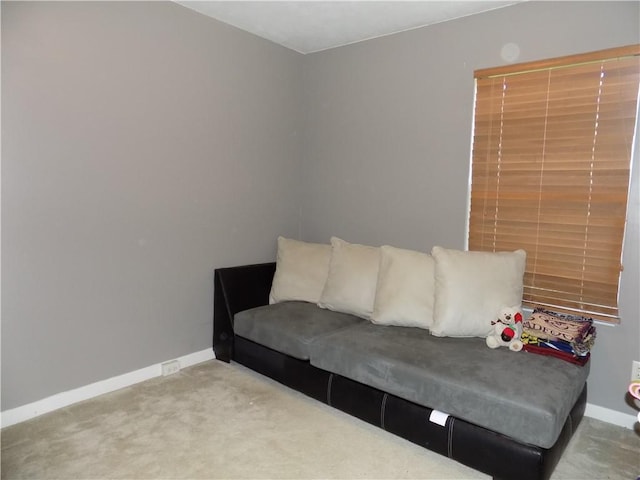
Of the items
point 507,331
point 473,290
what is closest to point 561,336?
point 507,331

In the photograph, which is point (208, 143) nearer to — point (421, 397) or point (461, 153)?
point (461, 153)

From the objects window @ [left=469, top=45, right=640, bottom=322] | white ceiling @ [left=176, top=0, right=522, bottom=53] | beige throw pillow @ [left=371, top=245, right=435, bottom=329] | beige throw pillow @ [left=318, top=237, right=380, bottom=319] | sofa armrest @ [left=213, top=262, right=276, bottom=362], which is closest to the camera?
window @ [left=469, top=45, right=640, bottom=322]

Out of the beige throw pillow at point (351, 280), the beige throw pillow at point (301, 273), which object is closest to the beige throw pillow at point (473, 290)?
the beige throw pillow at point (351, 280)

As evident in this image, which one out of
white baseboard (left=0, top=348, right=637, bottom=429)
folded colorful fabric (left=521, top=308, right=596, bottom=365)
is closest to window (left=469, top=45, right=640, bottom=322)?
folded colorful fabric (left=521, top=308, right=596, bottom=365)

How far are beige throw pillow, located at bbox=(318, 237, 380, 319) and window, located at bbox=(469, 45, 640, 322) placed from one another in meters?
→ 0.75

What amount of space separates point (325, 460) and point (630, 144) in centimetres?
229

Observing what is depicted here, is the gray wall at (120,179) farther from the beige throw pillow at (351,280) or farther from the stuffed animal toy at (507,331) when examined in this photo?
the stuffed animal toy at (507,331)

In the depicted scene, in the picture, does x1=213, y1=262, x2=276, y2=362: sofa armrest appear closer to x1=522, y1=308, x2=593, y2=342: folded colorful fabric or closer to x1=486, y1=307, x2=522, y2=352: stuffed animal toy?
x1=486, y1=307, x2=522, y2=352: stuffed animal toy

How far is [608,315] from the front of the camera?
94.0 inches

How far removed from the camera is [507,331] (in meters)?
2.26

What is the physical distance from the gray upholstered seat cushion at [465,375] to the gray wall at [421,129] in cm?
73

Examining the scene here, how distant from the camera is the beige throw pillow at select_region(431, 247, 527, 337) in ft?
7.77

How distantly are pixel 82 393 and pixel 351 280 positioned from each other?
5.87 ft

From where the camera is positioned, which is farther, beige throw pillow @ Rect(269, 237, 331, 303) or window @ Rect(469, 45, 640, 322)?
beige throw pillow @ Rect(269, 237, 331, 303)
